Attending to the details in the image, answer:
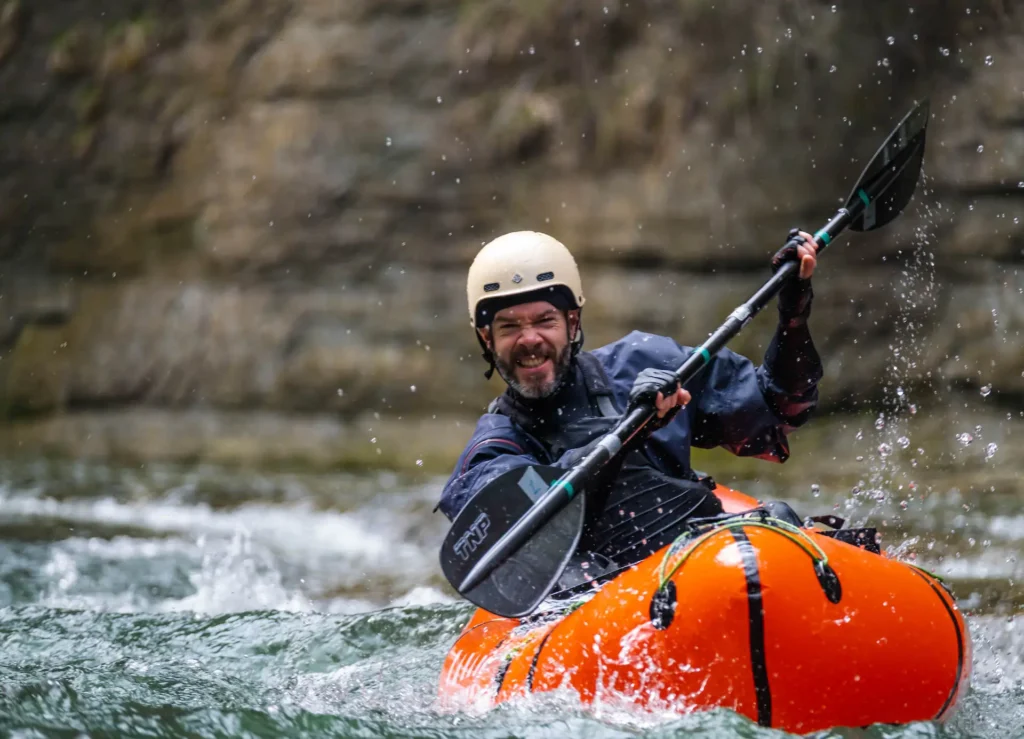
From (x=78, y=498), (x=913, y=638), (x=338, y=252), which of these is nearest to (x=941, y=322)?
(x=338, y=252)

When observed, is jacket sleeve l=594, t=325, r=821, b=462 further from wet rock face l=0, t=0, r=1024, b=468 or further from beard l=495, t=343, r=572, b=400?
wet rock face l=0, t=0, r=1024, b=468

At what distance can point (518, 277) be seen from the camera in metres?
3.31

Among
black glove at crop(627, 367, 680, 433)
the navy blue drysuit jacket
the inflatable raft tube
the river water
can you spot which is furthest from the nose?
the river water

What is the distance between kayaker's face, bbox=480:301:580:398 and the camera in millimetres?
3275

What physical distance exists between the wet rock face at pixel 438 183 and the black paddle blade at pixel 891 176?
82.6 inches

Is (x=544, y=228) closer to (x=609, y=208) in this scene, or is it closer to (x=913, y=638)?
(x=609, y=208)

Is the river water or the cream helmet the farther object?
the cream helmet

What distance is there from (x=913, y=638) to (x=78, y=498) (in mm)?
5022

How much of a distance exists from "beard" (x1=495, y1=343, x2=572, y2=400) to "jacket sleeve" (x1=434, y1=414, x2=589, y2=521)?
102mm

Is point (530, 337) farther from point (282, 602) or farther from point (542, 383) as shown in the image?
point (282, 602)

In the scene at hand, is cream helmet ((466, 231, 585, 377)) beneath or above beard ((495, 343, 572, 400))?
above

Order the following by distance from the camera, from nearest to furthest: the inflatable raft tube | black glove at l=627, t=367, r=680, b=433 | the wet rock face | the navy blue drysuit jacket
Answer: the inflatable raft tube < black glove at l=627, t=367, r=680, b=433 < the navy blue drysuit jacket < the wet rock face

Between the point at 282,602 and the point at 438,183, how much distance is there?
8.32 feet

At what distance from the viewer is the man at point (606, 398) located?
3.12 m
